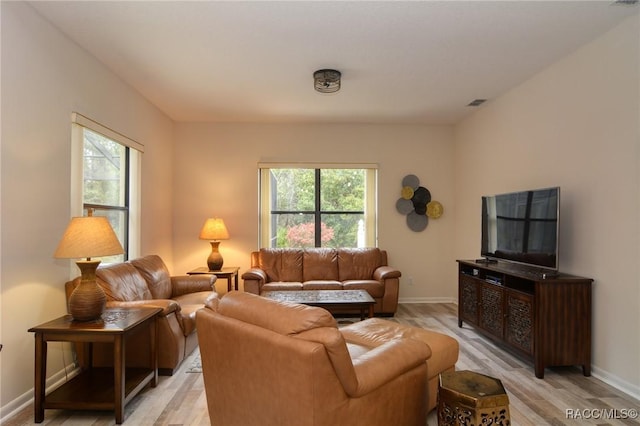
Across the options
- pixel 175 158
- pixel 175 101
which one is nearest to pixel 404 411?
pixel 175 101

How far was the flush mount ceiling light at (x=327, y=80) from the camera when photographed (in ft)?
11.6

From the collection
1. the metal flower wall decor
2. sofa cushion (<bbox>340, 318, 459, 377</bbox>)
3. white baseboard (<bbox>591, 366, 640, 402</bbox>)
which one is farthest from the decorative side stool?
the metal flower wall decor

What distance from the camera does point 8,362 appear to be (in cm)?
235

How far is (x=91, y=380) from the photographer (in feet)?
8.62

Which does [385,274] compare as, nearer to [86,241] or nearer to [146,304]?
[146,304]

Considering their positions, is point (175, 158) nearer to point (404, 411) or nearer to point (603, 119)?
point (404, 411)

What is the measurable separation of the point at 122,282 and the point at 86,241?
3.09ft

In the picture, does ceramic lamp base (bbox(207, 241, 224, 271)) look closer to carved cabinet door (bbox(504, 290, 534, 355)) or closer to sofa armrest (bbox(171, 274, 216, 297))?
sofa armrest (bbox(171, 274, 216, 297))

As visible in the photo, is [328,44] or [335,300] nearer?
[328,44]

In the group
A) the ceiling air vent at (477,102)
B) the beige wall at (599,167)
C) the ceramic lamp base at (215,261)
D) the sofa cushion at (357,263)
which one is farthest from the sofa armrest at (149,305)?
the ceiling air vent at (477,102)

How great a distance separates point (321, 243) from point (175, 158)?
254 centimetres

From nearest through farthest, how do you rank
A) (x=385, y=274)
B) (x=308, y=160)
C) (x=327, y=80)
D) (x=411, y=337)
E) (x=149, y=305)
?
(x=411, y=337)
(x=149, y=305)
(x=327, y=80)
(x=385, y=274)
(x=308, y=160)

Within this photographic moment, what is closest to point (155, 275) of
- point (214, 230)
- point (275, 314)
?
point (214, 230)

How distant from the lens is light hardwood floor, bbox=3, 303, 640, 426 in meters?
2.30
